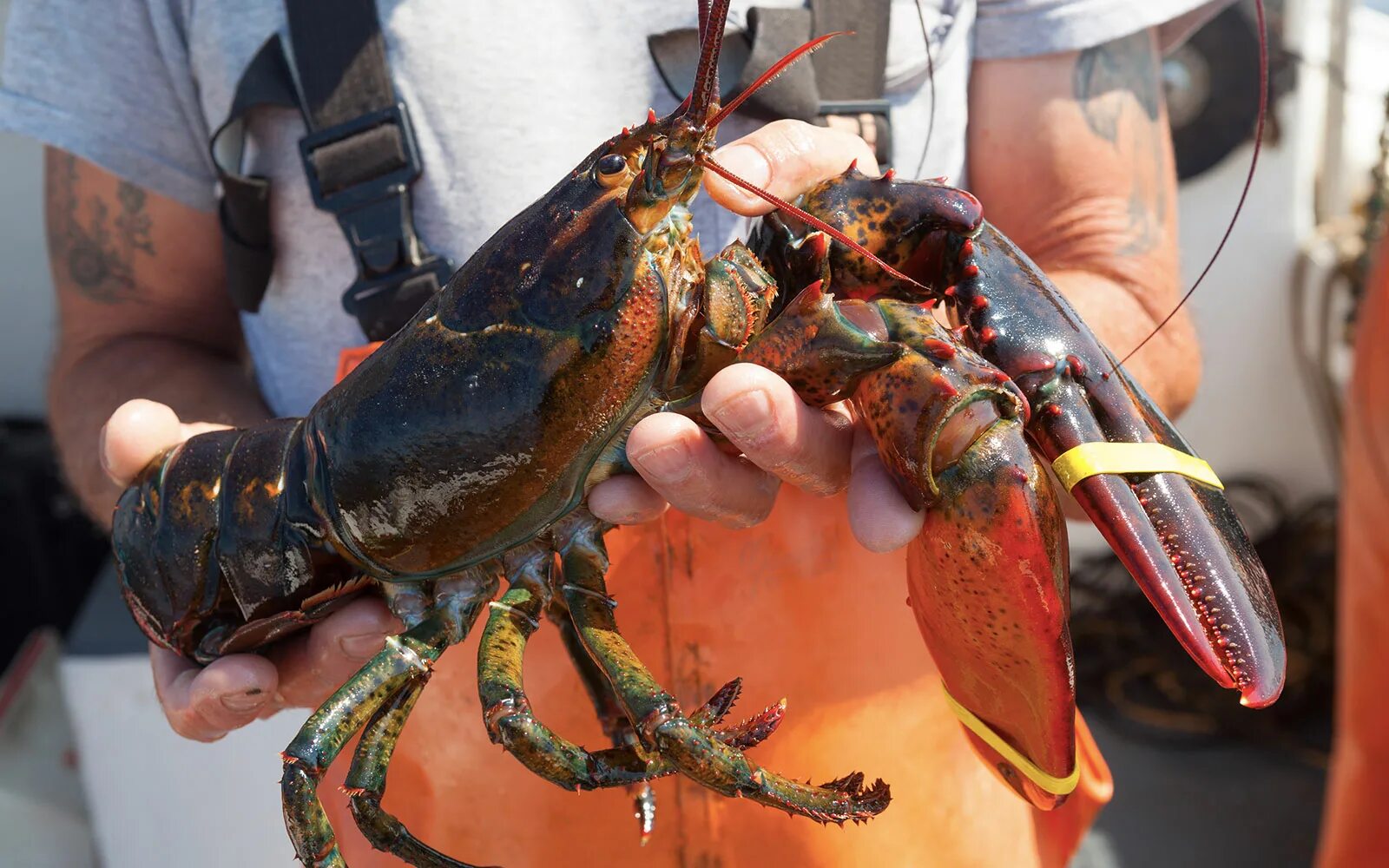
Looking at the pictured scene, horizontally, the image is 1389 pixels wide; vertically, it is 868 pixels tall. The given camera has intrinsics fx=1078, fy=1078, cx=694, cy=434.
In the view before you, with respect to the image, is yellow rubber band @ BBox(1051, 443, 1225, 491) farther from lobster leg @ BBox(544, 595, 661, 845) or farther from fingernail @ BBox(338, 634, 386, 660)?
fingernail @ BBox(338, 634, 386, 660)

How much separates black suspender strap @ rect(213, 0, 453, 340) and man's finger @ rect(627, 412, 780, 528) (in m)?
0.58

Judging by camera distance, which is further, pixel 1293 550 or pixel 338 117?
pixel 1293 550

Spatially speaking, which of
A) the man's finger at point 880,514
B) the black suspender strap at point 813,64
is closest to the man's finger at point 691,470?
the man's finger at point 880,514

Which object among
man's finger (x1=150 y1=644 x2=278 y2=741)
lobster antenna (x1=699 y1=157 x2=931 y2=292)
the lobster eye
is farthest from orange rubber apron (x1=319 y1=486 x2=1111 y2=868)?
the lobster eye

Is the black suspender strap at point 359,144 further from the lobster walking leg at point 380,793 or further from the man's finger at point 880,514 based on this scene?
the man's finger at point 880,514

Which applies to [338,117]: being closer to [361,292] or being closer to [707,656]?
[361,292]

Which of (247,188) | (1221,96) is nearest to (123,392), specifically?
(247,188)

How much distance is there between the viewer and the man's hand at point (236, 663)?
59.6 inches

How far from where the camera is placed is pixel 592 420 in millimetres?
1328

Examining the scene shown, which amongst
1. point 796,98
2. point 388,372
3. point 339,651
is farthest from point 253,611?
point 796,98

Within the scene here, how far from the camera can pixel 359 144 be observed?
1.65m

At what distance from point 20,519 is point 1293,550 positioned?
4221mm

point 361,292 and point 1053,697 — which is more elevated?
point 361,292

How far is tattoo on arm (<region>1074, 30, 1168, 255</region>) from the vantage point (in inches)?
→ 77.8
